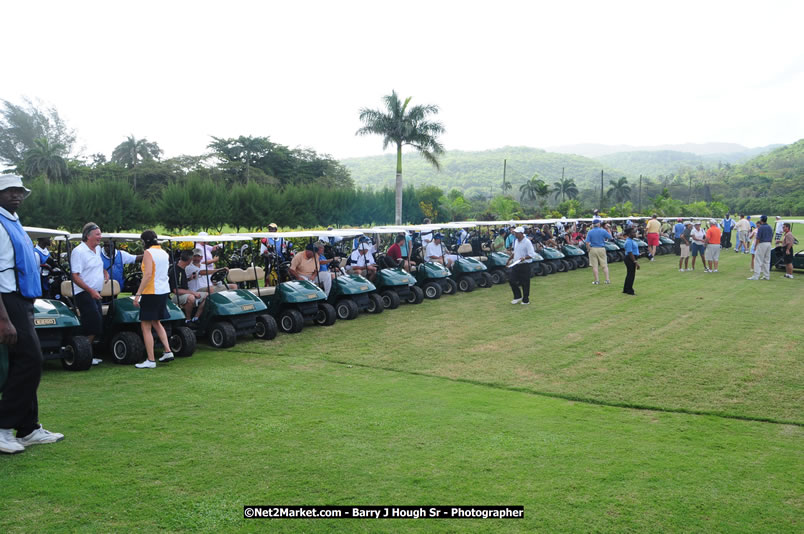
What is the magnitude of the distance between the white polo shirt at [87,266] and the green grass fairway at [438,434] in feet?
3.51

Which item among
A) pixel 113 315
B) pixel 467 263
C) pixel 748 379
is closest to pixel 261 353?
pixel 113 315

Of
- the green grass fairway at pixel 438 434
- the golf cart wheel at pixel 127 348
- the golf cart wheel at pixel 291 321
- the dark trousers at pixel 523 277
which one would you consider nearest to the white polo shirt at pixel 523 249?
the dark trousers at pixel 523 277

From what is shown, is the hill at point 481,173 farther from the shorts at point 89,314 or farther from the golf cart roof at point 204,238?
the shorts at point 89,314

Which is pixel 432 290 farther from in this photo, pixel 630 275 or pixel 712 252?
pixel 712 252

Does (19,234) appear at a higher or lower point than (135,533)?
higher

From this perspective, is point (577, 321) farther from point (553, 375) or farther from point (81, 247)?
point (81, 247)

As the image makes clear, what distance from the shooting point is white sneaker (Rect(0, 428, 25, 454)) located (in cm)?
436

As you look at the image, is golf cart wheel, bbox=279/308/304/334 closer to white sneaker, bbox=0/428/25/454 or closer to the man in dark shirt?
the man in dark shirt

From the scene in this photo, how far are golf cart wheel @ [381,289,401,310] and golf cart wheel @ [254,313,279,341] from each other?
340cm

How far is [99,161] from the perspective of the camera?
65.8 metres

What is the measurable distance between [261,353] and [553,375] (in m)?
4.02

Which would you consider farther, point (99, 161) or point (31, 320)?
point (99, 161)

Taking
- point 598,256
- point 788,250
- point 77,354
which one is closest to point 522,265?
point 598,256

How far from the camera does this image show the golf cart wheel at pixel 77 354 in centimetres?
729
